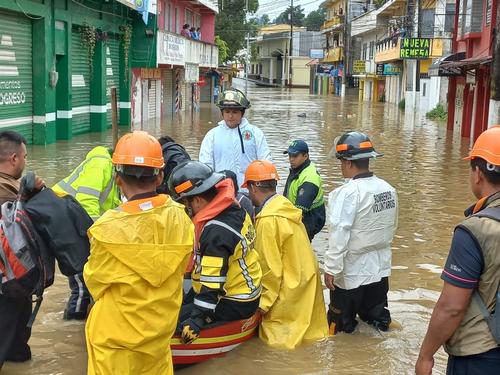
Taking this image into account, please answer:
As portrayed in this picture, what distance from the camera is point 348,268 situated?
5609 millimetres

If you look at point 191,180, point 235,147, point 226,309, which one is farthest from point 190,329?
point 235,147

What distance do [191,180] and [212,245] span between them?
17.5 inches

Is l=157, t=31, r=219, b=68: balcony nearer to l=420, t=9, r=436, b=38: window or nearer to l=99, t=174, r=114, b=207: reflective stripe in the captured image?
l=420, t=9, r=436, b=38: window

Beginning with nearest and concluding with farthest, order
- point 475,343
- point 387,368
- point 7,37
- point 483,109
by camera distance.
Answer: point 475,343 < point 387,368 < point 7,37 < point 483,109

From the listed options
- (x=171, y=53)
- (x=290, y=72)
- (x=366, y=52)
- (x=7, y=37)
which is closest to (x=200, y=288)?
(x=7, y=37)

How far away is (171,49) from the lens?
3111 centimetres

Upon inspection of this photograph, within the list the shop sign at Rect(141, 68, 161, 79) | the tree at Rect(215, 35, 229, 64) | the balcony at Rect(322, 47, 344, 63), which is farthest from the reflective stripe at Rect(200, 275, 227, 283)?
the balcony at Rect(322, 47, 344, 63)

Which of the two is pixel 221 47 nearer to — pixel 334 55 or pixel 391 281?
pixel 334 55

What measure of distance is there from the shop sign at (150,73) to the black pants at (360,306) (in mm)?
25636

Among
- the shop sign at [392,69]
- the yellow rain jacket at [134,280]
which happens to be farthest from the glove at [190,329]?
the shop sign at [392,69]

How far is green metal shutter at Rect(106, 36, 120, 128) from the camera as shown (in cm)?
2616

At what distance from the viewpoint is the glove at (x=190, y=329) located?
4625 mm

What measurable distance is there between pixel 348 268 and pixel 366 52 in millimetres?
73256

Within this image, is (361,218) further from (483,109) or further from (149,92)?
(149,92)
